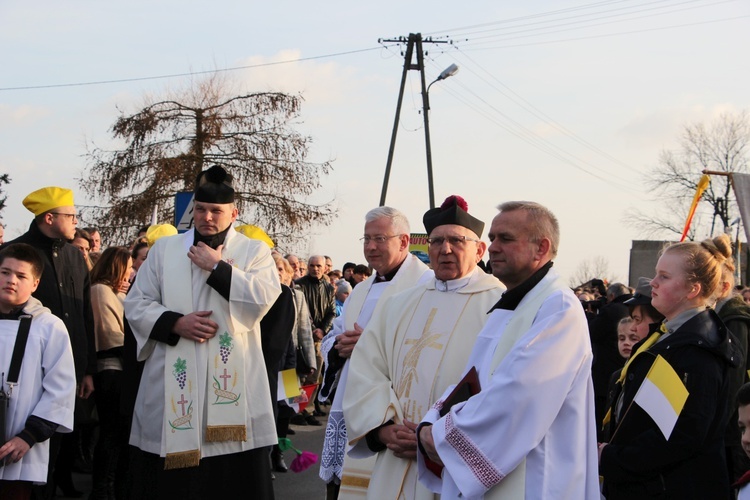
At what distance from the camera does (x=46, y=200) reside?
638 centimetres

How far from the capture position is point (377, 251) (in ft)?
18.5

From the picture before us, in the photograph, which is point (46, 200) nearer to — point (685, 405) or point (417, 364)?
point (417, 364)

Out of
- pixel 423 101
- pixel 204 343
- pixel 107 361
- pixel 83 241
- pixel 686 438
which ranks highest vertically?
pixel 423 101

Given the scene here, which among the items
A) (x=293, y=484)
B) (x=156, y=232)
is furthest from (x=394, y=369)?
(x=156, y=232)

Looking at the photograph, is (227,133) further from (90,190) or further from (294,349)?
(294,349)

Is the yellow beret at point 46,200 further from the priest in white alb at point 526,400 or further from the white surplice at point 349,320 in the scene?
the priest in white alb at point 526,400

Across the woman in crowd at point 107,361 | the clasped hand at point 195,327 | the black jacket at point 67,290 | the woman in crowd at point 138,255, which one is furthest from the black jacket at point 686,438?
the woman in crowd at point 138,255

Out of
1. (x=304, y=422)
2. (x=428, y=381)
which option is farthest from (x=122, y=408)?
(x=304, y=422)

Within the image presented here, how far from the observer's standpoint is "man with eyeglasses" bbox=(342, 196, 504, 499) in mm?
4297

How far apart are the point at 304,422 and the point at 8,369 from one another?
24.4ft

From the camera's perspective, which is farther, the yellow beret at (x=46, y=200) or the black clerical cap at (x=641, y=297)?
the yellow beret at (x=46, y=200)

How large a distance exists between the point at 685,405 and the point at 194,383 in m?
2.91

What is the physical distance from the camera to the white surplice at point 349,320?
18.2ft

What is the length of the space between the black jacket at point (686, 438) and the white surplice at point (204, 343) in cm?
237
